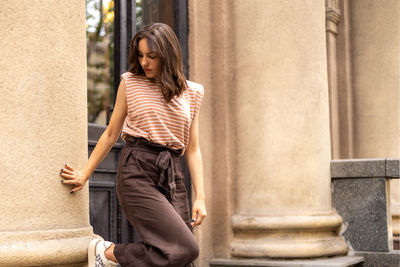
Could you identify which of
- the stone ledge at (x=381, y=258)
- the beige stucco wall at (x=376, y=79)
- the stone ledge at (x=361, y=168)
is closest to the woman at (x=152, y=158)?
the stone ledge at (x=361, y=168)

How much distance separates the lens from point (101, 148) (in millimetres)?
3689

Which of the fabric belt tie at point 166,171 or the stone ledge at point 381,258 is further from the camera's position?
the stone ledge at point 381,258

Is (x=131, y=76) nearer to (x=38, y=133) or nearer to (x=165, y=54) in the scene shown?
(x=165, y=54)

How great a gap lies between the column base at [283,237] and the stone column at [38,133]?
2902 mm

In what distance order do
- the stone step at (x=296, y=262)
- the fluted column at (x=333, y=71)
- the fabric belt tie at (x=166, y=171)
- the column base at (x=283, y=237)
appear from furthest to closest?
the fluted column at (x=333, y=71)
the column base at (x=283, y=237)
the stone step at (x=296, y=262)
the fabric belt tie at (x=166, y=171)

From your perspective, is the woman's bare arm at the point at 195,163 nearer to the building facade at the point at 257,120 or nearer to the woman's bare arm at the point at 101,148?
the woman's bare arm at the point at 101,148

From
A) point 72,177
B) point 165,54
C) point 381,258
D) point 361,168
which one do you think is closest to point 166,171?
point 72,177


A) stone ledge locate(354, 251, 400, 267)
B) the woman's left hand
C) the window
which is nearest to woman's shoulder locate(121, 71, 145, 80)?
the woman's left hand

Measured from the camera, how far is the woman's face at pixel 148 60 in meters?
3.57

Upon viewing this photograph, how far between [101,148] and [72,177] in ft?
1.14

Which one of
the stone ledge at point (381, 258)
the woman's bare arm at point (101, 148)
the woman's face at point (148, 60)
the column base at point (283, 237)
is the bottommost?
the stone ledge at point (381, 258)

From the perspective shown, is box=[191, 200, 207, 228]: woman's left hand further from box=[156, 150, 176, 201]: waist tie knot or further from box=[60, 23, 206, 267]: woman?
box=[156, 150, 176, 201]: waist tie knot

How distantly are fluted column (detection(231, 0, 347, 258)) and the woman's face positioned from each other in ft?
9.06

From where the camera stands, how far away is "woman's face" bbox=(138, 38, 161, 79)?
11.7 feet
